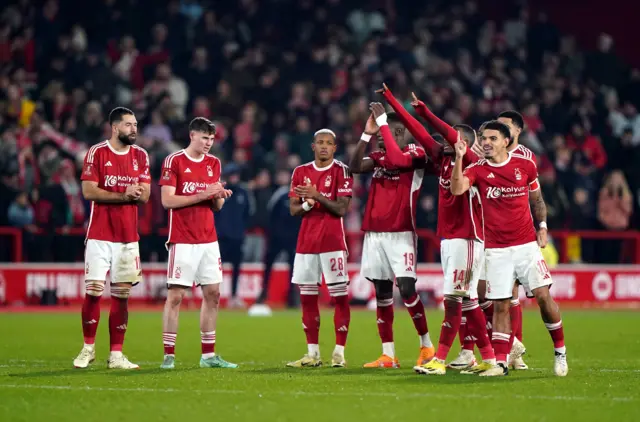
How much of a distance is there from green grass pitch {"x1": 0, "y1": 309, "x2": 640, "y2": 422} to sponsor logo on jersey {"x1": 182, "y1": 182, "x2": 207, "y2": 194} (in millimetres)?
1825

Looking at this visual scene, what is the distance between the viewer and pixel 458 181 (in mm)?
10719

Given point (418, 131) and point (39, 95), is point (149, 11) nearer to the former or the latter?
point (39, 95)

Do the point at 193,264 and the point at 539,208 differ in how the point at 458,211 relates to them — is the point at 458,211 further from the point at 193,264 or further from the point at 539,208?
the point at 193,264

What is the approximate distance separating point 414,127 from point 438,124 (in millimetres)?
386

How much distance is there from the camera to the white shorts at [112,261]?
11898 millimetres

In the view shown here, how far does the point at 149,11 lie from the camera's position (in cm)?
2739

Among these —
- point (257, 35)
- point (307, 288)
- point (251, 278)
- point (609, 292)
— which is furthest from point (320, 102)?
point (307, 288)

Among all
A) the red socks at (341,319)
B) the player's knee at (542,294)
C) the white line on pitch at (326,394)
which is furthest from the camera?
the red socks at (341,319)

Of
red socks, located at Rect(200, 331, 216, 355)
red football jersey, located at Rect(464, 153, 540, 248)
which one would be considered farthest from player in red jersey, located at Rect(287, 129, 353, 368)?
red football jersey, located at Rect(464, 153, 540, 248)

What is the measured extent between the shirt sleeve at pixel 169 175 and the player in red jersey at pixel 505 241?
2970 millimetres

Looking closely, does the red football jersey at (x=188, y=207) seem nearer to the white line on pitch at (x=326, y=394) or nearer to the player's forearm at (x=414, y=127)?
the player's forearm at (x=414, y=127)

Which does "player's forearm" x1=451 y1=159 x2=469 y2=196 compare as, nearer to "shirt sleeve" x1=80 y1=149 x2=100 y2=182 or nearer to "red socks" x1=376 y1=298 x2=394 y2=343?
"red socks" x1=376 y1=298 x2=394 y2=343

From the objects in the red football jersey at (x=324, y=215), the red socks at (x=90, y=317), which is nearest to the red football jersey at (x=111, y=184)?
the red socks at (x=90, y=317)

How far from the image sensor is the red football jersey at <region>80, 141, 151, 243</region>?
11.9 metres
